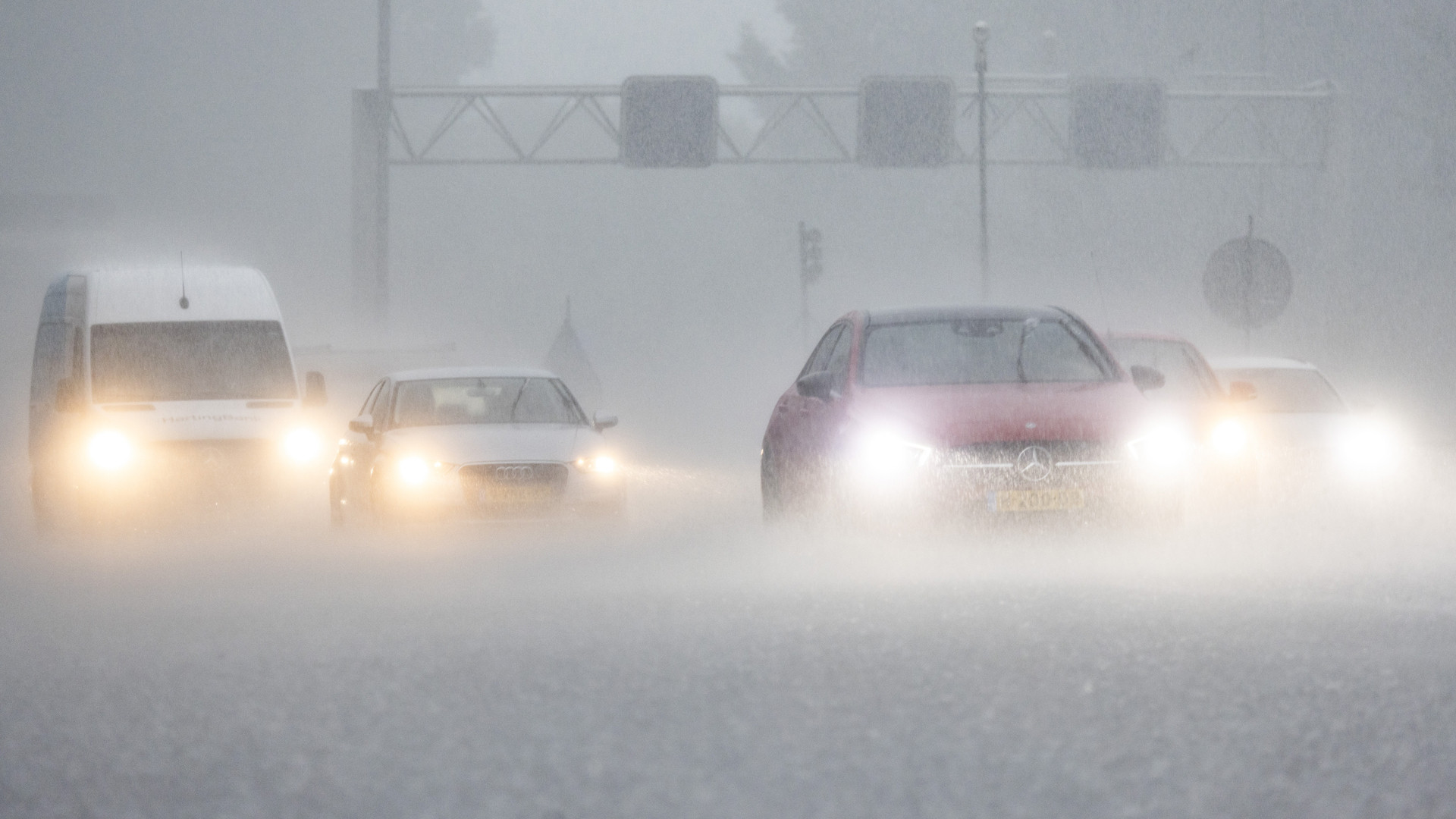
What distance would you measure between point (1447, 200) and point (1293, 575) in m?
29.0

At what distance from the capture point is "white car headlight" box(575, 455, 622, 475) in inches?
556

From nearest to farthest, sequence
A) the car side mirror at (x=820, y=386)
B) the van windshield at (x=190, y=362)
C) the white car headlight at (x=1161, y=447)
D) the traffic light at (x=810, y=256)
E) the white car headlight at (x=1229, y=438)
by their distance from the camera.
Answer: the white car headlight at (x=1161, y=447) < the car side mirror at (x=820, y=386) < the white car headlight at (x=1229, y=438) < the van windshield at (x=190, y=362) < the traffic light at (x=810, y=256)

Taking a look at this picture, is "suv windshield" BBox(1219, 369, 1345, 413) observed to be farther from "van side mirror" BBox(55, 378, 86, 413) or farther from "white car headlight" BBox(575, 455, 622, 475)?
"van side mirror" BBox(55, 378, 86, 413)

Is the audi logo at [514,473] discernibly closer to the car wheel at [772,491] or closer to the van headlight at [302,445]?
the car wheel at [772,491]

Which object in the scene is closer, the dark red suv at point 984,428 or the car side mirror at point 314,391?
the dark red suv at point 984,428

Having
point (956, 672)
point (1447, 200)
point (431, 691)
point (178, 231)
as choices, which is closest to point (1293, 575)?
point (956, 672)

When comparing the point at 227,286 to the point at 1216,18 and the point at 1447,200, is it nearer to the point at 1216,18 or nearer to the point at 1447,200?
the point at 1447,200

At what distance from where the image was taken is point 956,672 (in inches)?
325

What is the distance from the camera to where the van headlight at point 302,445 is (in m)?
16.5

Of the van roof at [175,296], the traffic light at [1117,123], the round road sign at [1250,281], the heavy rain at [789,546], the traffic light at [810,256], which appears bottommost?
the heavy rain at [789,546]

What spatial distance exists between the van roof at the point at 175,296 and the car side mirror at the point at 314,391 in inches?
22.5

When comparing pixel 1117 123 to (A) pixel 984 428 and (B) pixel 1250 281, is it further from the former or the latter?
(A) pixel 984 428

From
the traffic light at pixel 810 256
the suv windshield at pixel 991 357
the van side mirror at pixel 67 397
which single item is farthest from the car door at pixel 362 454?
the traffic light at pixel 810 256

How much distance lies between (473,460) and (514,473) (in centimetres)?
28
